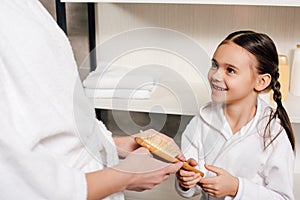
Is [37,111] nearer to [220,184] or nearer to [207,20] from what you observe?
[220,184]

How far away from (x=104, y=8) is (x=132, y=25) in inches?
4.8

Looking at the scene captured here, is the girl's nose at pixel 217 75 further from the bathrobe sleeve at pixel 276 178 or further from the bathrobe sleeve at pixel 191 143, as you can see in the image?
the bathrobe sleeve at pixel 276 178

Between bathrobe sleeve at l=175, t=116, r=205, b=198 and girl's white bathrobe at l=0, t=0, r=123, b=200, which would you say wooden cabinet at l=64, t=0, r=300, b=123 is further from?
girl's white bathrobe at l=0, t=0, r=123, b=200

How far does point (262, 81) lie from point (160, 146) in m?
0.39

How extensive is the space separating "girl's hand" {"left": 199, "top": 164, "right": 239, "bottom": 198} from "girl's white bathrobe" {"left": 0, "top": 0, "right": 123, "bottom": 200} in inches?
15.3

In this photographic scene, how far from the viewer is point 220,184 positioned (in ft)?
3.36

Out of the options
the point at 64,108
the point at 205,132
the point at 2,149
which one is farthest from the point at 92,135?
the point at 205,132

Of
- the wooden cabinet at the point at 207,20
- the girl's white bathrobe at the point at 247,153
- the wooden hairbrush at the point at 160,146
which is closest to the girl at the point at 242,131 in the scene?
the girl's white bathrobe at the point at 247,153

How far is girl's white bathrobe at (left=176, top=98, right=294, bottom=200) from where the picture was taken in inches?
41.8

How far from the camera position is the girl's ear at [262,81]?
1.07 m

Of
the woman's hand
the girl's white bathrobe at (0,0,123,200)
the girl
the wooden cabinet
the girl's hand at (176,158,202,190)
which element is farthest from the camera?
the wooden cabinet

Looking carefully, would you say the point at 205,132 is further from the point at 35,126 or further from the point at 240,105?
the point at 35,126

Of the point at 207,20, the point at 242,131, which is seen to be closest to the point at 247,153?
the point at 242,131

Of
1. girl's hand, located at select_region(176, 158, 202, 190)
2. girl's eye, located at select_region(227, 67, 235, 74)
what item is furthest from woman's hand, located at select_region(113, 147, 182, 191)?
girl's eye, located at select_region(227, 67, 235, 74)
